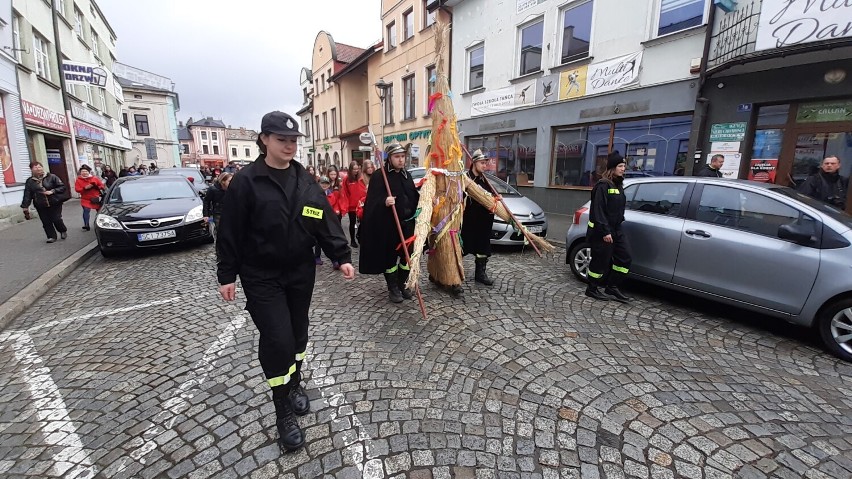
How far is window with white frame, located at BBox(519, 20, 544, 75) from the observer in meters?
12.5

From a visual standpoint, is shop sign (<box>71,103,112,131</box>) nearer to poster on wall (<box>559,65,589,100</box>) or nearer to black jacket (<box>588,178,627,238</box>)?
poster on wall (<box>559,65,589,100</box>)

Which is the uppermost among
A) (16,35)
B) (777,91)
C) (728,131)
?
(16,35)

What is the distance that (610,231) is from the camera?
15.3 ft

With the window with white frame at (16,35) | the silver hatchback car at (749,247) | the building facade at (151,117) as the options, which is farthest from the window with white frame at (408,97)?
the building facade at (151,117)

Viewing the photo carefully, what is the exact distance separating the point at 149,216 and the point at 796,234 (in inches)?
342

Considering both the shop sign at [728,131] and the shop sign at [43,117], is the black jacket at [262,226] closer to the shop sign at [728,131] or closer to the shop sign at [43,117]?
the shop sign at [728,131]

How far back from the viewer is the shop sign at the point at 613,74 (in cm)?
987

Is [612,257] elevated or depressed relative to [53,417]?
elevated

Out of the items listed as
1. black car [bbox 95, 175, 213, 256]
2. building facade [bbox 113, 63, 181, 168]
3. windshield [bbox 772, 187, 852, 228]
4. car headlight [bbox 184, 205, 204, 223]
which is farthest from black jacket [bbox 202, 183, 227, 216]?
building facade [bbox 113, 63, 181, 168]

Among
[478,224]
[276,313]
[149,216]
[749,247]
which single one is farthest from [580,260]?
[149,216]

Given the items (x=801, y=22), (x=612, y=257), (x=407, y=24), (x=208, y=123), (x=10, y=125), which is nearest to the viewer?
(x=612, y=257)

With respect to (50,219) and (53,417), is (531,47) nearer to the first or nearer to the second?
(50,219)

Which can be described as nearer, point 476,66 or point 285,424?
point 285,424

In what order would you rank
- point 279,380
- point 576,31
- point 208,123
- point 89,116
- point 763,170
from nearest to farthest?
point 279,380 < point 763,170 < point 576,31 < point 89,116 < point 208,123
